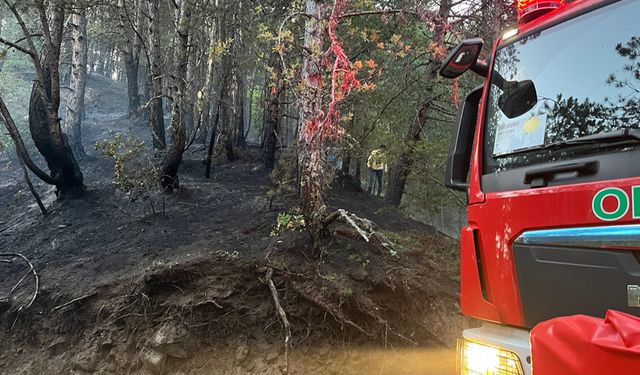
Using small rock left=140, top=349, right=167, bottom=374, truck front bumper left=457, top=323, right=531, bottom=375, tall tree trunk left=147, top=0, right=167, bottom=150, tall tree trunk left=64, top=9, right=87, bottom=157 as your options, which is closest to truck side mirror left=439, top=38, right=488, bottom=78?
truck front bumper left=457, top=323, right=531, bottom=375

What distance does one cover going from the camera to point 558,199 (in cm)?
215

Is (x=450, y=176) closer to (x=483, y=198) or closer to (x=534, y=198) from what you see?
(x=483, y=198)

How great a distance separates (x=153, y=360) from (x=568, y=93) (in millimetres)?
4243

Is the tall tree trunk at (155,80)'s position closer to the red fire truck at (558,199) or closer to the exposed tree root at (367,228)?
the exposed tree root at (367,228)

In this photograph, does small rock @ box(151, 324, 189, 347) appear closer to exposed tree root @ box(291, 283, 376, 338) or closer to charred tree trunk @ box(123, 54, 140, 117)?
exposed tree root @ box(291, 283, 376, 338)

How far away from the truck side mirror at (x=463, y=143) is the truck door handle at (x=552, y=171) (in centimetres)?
84

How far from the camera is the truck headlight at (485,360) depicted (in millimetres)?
2158

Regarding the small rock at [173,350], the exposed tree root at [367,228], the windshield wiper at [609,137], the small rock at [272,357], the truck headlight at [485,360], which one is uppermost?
the windshield wiper at [609,137]

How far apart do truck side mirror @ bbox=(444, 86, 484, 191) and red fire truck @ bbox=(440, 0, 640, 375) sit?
24 centimetres

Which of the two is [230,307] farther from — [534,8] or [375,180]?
[375,180]

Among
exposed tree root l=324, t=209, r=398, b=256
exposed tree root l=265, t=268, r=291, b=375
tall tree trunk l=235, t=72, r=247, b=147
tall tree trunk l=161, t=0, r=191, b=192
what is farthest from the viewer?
tall tree trunk l=235, t=72, r=247, b=147

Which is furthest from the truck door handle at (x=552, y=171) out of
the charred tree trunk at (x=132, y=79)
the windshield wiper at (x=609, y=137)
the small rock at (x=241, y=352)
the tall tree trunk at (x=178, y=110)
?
the charred tree trunk at (x=132, y=79)

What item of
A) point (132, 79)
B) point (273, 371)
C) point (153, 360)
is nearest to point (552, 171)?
point (273, 371)

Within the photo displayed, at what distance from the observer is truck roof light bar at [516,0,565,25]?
290 cm
